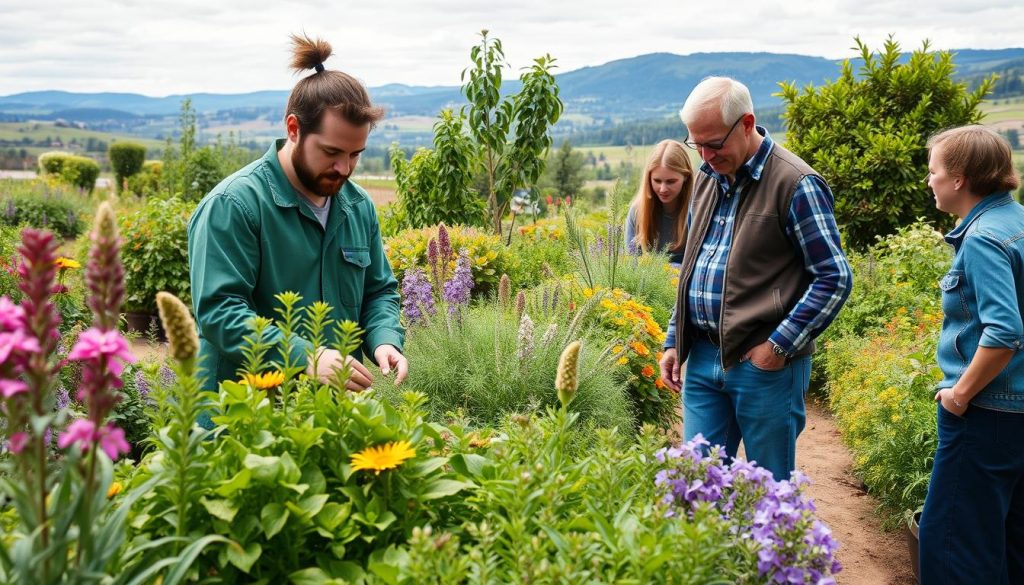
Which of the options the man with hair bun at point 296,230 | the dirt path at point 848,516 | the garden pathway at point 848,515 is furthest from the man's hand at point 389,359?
the garden pathway at point 848,515

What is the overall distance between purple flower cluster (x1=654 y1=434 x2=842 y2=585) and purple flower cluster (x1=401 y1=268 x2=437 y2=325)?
2.61m

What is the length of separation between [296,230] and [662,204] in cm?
370

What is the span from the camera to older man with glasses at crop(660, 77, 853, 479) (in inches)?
105

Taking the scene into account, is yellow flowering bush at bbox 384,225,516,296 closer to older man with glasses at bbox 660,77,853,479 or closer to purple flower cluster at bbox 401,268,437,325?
purple flower cluster at bbox 401,268,437,325

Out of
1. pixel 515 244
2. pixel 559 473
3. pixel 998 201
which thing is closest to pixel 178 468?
pixel 559 473

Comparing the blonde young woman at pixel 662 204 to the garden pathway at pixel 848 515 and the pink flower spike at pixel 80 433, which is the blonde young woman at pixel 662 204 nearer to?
the garden pathway at pixel 848 515

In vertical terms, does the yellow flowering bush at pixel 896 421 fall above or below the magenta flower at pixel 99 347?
below

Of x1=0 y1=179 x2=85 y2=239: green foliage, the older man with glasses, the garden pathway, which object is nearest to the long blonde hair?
the garden pathway

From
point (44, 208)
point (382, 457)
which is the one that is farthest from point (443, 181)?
point (44, 208)

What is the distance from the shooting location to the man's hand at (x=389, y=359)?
249cm

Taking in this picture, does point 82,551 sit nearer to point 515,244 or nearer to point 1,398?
point 1,398

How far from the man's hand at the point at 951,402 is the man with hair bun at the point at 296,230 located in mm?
1885

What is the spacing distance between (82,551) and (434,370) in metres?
2.52

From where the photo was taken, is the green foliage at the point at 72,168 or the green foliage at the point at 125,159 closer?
the green foliage at the point at 72,168
